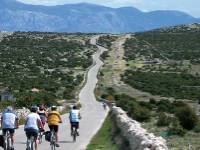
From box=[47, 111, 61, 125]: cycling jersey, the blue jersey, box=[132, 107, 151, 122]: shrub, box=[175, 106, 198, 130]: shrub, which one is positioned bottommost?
box=[132, 107, 151, 122]: shrub

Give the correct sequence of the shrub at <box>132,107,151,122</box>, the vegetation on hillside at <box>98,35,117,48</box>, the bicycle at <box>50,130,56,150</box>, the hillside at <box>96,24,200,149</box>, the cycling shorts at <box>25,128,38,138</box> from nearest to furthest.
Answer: the cycling shorts at <box>25,128,38,138</box> → the bicycle at <box>50,130,56,150</box> → the hillside at <box>96,24,200,149</box> → the shrub at <box>132,107,151,122</box> → the vegetation on hillside at <box>98,35,117,48</box>

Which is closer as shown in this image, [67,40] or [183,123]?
[183,123]

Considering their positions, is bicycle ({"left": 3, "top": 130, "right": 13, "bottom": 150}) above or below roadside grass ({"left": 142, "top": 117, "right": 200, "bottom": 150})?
above

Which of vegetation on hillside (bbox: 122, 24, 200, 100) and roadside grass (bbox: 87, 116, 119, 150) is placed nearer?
roadside grass (bbox: 87, 116, 119, 150)

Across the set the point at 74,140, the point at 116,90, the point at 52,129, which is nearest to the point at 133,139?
the point at 52,129

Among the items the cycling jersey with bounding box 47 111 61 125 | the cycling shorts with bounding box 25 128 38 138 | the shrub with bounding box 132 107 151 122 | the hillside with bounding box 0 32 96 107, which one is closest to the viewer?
the cycling shorts with bounding box 25 128 38 138

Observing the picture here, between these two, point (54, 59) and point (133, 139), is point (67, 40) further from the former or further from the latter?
point (133, 139)

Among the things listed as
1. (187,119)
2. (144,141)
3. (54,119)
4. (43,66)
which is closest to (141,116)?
(187,119)

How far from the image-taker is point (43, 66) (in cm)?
11831

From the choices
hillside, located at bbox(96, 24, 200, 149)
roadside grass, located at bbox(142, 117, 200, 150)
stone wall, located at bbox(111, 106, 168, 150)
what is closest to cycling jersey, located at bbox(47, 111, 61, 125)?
stone wall, located at bbox(111, 106, 168, 150)

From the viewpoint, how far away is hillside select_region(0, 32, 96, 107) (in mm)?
75812

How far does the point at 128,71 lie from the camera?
110312 mm

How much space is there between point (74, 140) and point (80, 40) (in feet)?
509

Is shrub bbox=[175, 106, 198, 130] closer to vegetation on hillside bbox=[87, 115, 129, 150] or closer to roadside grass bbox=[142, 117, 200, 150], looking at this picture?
roadside grass bbox=[142, 117, 200, 150]
